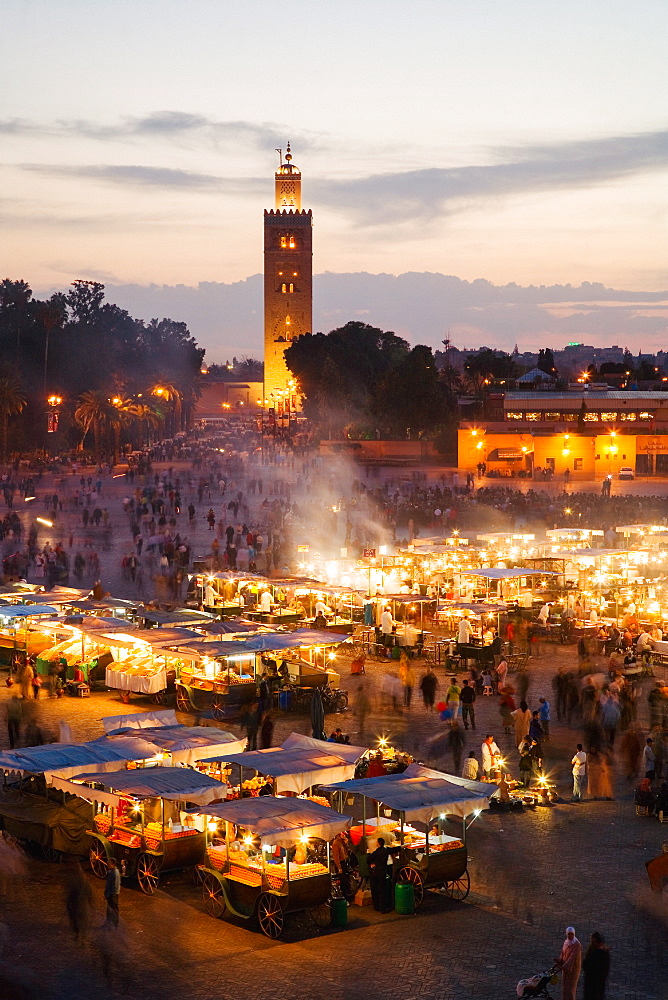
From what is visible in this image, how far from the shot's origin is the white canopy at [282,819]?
12539 mm

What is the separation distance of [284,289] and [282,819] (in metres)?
123

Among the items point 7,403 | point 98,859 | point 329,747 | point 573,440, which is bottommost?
point 98,859

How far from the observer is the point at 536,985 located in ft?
35.3

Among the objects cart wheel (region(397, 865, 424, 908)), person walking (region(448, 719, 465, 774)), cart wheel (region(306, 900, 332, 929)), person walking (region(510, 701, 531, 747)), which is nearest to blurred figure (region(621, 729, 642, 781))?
person walking (region(510, 701, 531, 747))

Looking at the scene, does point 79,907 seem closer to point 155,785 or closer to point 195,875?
point 195,875

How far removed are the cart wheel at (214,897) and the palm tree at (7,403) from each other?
67.0m

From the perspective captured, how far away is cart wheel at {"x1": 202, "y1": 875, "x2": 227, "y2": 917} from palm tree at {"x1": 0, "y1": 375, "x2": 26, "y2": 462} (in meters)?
67.0

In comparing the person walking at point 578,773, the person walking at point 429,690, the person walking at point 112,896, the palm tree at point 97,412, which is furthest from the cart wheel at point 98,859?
the palm tree at point 97,412

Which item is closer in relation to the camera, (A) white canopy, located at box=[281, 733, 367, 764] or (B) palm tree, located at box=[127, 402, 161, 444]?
(A) white canopy, located at box=[281, 733, 367, 764]

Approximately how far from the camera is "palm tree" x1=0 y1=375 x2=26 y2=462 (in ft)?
255

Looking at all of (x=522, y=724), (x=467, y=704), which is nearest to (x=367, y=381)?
(x=467, y=704)

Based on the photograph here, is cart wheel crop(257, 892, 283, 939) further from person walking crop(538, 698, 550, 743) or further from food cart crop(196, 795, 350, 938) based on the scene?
person walking crop(538, 698, 550, 743)

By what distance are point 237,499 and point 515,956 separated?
44185mm

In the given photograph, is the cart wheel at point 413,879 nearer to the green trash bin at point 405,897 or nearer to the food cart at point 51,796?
the green trash bin at point 405,897
